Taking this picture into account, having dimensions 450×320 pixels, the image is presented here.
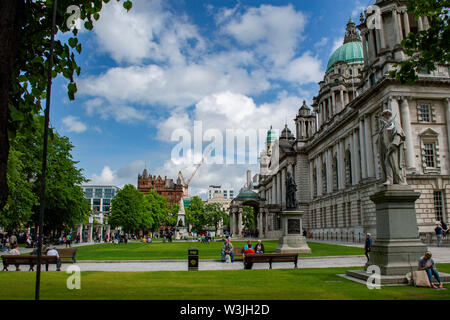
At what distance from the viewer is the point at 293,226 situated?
25.5 metres

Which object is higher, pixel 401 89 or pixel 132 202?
pixel 401 89

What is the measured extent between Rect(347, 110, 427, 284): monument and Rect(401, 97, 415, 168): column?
25.0m

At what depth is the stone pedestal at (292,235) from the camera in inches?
976

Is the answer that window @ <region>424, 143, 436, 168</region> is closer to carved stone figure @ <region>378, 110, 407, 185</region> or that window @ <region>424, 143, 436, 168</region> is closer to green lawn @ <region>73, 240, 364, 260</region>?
green lawn @ <region>73, 240, 364, 260</region>

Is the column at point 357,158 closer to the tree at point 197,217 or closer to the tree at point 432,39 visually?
the tree at point 432,39

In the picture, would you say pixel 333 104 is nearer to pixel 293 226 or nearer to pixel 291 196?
pixel 291 196

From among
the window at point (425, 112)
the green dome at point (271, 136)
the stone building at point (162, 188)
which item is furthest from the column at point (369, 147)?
the stone building at point (162, 188)

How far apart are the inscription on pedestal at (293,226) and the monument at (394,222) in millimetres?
13117

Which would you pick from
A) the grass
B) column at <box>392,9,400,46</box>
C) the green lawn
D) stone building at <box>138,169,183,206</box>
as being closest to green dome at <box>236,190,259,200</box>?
the green lawn

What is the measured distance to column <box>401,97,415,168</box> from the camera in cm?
3459
